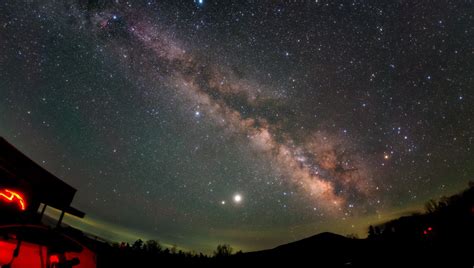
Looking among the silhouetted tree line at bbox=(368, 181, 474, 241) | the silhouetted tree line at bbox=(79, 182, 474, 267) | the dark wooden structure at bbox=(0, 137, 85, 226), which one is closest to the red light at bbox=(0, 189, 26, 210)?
the dark wooden structure at bbox=(0, 137, 85, 226)

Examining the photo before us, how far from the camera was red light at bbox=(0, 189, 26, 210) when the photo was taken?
6578mm

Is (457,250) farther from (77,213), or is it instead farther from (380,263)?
(77,213)

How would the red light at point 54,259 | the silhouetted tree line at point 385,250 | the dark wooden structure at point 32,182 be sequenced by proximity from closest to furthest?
1. the red light at point 54,259
2. the dark wooden structure at point 32,182
3. the silhouetted tree line at point 385,250

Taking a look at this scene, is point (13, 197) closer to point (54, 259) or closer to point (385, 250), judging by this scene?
point (54, 259)

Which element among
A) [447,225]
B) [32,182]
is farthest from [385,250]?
[32,182]

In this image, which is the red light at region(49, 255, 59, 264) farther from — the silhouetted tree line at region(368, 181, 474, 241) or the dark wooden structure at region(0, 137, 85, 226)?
the silhouetted tree line at region(368, 181, 474, 241)

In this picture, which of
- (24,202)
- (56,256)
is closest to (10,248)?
(24,202)

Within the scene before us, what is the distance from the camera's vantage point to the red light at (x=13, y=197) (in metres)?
6.58

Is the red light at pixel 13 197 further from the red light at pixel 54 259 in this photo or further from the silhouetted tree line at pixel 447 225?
the silhouetted tree line at pixel 447 225

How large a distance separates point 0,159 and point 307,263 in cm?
1478

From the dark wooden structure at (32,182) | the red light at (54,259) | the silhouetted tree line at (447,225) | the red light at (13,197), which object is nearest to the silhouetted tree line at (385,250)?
the silhouetted tree line at (447,225)

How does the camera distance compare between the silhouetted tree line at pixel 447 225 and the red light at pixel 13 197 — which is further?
the silhouetted tree line at pixel 447 225

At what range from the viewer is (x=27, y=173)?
313 inches

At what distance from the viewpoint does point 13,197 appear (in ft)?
22.8
